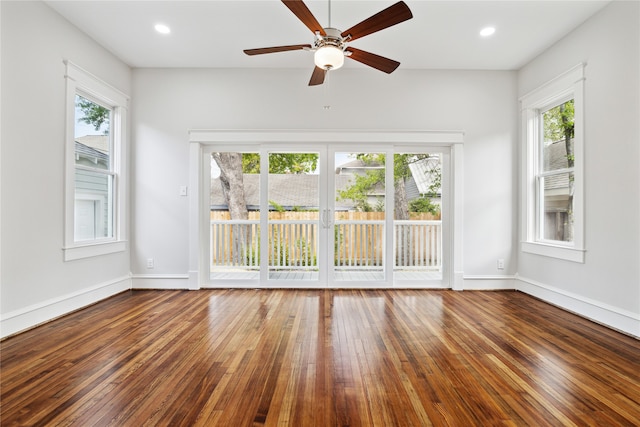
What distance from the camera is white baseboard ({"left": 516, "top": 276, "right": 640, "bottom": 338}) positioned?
9.07ft

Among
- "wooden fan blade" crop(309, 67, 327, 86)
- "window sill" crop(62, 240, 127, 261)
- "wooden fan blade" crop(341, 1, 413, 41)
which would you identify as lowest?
"window sill" crop(62, 240, 127, 261)

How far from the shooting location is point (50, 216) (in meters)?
3.06

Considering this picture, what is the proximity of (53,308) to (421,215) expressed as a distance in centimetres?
442

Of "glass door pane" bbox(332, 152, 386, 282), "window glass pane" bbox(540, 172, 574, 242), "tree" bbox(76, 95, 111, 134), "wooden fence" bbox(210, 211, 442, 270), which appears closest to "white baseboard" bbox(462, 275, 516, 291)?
"wooden fence" bbox(210, 211, 442, 270)

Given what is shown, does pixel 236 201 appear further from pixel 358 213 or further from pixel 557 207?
pixel 557 207

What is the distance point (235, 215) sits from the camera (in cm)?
449

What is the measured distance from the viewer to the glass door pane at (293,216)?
441 cm

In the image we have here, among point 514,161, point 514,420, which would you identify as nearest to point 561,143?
point 514,161

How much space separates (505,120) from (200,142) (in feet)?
13.9

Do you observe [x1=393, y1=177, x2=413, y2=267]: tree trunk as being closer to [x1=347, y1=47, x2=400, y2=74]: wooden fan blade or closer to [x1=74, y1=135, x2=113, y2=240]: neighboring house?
[x1=347, y1=47, x2=400, y2=74]: wooden fan blade

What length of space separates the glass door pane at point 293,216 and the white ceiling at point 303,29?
1.37m

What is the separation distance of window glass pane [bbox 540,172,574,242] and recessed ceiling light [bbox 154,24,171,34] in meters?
4.80

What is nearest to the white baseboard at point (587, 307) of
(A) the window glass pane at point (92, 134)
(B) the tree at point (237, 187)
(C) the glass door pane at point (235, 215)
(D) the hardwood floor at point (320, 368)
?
(D) the hardwood floor at point (320, 368)

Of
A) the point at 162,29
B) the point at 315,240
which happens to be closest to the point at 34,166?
the point at 162,29
